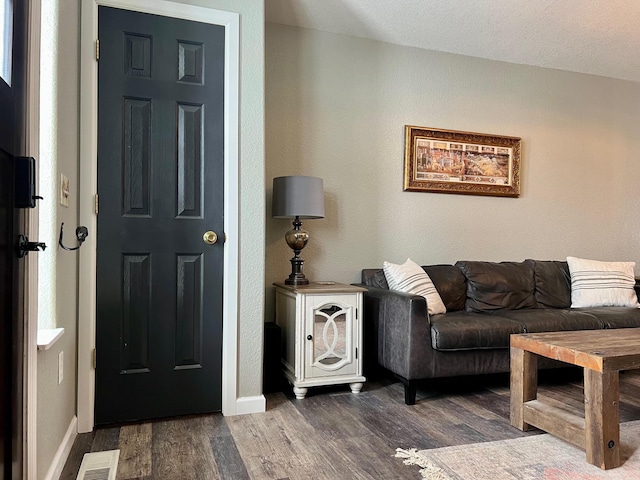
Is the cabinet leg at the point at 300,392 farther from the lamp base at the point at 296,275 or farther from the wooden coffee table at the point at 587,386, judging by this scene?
the wooden coffee table at the point at 587,386

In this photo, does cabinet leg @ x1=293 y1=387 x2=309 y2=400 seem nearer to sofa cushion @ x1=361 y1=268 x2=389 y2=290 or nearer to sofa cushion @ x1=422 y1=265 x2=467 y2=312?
sofa cushion @ x1=361 y1=268 x2=389 y2=290

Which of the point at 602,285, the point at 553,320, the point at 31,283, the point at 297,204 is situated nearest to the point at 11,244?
the point at 31,283

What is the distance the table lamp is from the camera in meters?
2.94

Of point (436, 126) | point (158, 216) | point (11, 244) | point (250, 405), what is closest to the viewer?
point (11, 244)

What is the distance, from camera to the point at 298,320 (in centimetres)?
276

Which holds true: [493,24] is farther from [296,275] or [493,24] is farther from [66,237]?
[66,237]

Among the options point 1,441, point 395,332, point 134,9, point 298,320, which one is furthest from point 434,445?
point 134,9

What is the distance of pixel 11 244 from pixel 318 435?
1579mm

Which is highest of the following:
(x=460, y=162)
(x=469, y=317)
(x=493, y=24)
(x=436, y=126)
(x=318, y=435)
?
(x=493, y=24)

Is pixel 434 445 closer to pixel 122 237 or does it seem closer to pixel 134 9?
pixel 122 237

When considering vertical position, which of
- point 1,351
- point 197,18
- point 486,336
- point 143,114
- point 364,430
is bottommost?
point 364,430

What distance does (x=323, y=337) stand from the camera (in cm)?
280

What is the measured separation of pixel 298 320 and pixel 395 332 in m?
0.60

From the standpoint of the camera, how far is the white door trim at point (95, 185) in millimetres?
2270
